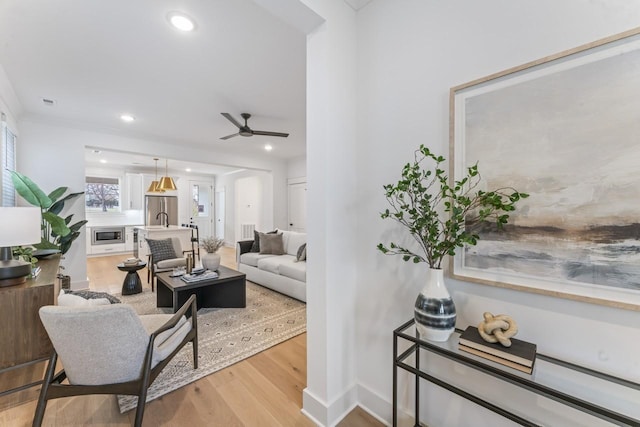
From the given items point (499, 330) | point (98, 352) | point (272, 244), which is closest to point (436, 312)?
point (499, 330)

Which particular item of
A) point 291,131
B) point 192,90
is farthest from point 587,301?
point 291,131

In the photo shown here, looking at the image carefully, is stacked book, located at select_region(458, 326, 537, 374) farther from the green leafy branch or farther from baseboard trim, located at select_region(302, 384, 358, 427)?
baseboard trim, located at select_region(302, 384, 358, 427)

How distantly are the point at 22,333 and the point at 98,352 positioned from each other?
106 cm

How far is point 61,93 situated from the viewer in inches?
120

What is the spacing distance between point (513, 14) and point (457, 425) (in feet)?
6.34

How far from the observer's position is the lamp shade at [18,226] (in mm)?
1753

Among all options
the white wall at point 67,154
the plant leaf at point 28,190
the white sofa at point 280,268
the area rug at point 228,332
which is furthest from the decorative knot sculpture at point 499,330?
the white wall at point 67,154

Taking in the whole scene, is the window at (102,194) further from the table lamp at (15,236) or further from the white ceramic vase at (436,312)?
the white ceramic vase at (436,312)

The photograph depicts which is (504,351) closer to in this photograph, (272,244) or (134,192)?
(272,244)

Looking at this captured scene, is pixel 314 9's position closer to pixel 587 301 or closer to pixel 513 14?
pixel 513 14

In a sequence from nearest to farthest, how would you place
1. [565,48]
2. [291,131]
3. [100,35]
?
[565,48]
[100,35]
[291,131]

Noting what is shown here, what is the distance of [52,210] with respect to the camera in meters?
3.70

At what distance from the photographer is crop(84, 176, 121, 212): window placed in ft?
23.0

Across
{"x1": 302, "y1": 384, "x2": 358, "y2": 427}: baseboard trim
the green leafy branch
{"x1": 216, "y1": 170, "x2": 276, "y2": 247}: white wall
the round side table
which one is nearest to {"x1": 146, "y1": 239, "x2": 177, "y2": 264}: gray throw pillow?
the round side table
